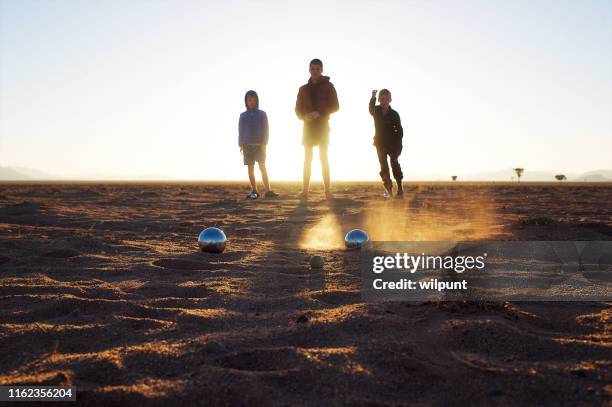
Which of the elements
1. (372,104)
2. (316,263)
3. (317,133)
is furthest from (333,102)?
(316,263)

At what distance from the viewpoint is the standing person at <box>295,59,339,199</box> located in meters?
9.24

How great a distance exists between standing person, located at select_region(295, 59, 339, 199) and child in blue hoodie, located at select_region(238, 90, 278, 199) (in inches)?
45.9

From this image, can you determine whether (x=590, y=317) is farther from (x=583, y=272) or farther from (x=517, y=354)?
(x=583, y=272)

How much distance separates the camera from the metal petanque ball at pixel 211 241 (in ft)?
15.4

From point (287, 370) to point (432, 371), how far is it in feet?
1.90

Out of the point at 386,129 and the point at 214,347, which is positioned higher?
the point at 386,129

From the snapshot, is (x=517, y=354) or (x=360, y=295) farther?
(x=360, y=295)

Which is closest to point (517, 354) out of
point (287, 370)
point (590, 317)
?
point (590, 317)

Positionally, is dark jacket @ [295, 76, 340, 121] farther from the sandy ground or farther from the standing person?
the sandy ground

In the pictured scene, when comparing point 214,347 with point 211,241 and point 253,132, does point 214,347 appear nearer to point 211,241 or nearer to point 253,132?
point 211,241

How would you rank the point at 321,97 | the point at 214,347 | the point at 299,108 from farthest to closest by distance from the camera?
the point at 299,108
the point at 321,97
the point at 214,347

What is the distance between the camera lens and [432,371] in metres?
2.06

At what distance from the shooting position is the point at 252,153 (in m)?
10.5

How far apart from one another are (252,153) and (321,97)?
2.04m
